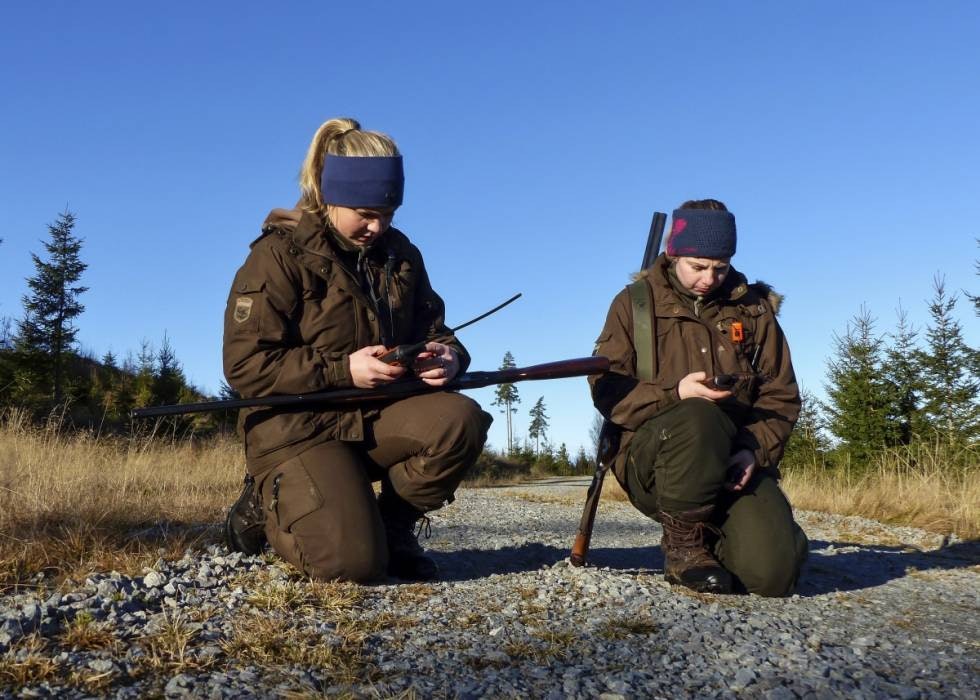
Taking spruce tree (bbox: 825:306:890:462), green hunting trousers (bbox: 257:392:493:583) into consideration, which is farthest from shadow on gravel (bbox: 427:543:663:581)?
spruce tree (bbox: 825:306:890:462)

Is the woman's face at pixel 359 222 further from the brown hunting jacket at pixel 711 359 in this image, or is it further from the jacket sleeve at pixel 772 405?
the jacket sleeve at pixel 772 405

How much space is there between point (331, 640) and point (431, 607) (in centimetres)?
71

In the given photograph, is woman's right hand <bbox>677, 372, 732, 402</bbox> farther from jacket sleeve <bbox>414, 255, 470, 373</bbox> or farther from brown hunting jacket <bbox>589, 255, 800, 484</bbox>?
jacket sleeve <bbox>414, 255, 470, 373</bbox>

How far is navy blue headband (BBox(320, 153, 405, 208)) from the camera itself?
4188 millimetres

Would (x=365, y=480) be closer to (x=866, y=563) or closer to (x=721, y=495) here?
(x=721, y=495)

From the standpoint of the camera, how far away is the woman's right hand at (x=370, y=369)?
13.2ft

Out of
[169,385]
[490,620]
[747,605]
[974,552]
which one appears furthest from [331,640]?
[169,385]

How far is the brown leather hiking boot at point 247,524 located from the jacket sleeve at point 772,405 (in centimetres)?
253

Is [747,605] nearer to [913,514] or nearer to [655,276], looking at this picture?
[655,276]

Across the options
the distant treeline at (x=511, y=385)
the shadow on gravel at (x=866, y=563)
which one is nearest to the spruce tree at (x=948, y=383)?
the distant treeline at (x=511, y=385)

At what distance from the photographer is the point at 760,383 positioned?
188 inches

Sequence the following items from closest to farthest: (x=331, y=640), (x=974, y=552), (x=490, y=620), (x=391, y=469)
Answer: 1. (x=331, y=640)
2. (x=490, y=620)
3. (x=391, y=469)
4. (x=974, y=552)

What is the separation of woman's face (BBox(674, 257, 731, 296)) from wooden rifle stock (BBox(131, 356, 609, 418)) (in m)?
0.64

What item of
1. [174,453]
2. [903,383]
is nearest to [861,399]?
[903,383]
